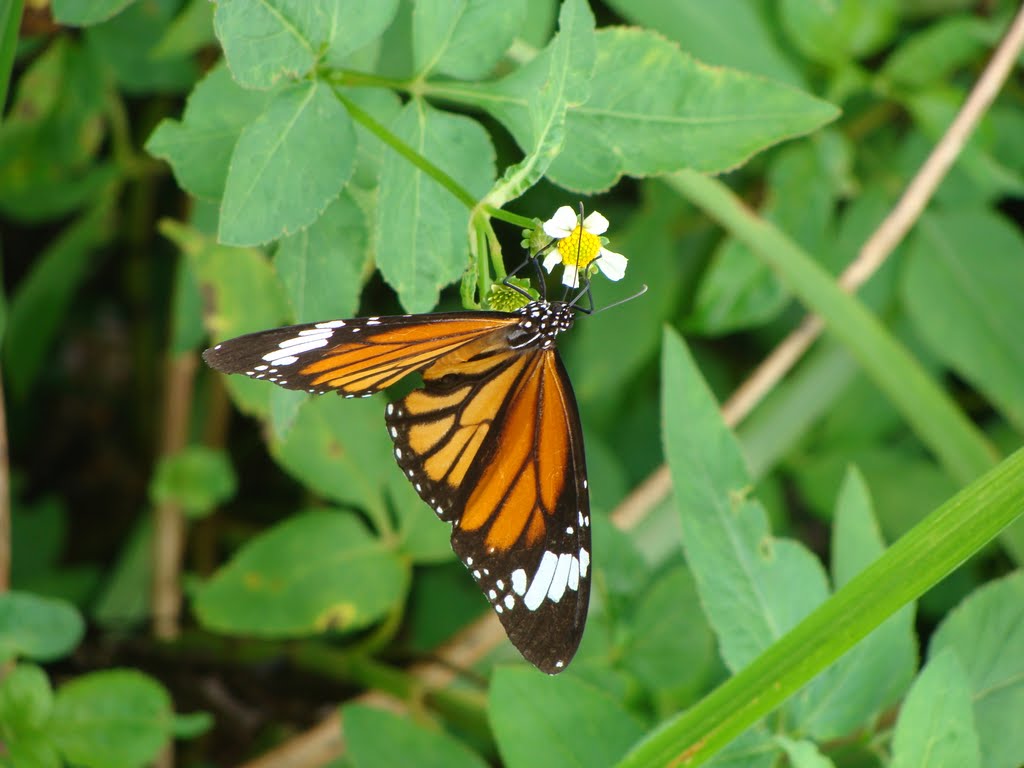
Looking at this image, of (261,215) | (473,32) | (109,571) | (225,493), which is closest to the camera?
(261,215)

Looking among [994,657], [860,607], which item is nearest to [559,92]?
[860,607]

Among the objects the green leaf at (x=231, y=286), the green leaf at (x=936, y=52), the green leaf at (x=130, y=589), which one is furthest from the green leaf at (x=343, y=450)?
the green leaf at (x=936, y=52)

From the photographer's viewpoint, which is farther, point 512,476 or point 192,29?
point 192,29

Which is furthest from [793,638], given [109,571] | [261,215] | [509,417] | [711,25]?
[109,571]

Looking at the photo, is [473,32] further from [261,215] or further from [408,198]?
[261,215]

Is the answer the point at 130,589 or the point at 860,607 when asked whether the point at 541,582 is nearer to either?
the point at 860,607

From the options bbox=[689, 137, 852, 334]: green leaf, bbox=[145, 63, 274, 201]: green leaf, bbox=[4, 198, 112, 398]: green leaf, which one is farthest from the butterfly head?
bbox=[4, 198, 112, 398]: green leaf
